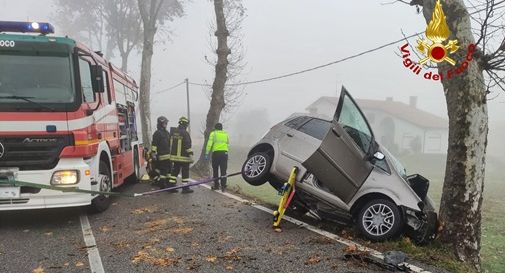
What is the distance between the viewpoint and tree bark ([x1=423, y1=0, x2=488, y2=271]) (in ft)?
20.2

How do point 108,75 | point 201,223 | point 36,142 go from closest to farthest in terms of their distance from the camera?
point 36,142
point 201,223
point 108,75

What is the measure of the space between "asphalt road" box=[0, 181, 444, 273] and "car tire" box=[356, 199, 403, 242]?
23.6 inches

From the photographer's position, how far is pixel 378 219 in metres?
6.25

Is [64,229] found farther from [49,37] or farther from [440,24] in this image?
[440,24]

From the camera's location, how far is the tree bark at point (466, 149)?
616 centimetres

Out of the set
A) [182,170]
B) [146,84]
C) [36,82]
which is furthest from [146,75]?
[36,82]

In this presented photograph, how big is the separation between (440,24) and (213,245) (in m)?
4.32

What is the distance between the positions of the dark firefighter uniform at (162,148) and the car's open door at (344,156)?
4521mm

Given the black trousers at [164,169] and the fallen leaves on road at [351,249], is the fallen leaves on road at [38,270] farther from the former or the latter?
the black trousers at [164,169]

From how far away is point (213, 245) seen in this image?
581 cm

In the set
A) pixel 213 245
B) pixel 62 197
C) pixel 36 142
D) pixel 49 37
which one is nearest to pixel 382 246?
pixel 213 245

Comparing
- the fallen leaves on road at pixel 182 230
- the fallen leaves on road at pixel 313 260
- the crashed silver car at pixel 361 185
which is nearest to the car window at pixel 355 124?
the crashed silver car at pixel 361 185

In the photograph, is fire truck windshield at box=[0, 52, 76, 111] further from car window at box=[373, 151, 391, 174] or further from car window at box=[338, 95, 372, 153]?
car window at box=[373, 151, 391, 174]

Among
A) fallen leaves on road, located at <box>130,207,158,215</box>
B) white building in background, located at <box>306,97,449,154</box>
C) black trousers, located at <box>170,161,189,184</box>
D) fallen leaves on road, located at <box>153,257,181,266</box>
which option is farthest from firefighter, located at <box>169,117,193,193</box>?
white building in background, located at <box>306,97,449,154</box>
